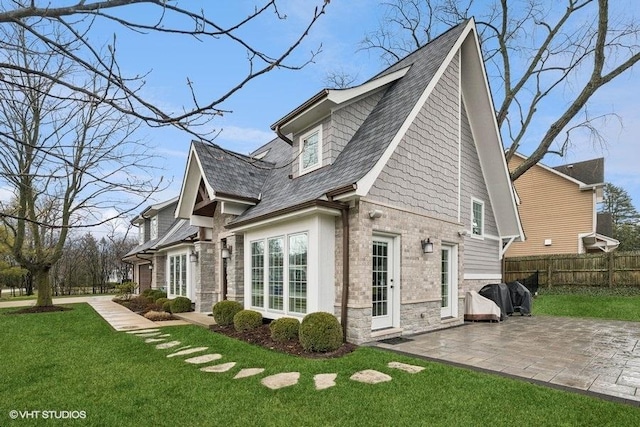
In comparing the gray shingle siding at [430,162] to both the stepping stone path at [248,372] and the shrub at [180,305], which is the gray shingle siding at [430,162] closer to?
the stepping stone path at [248,372]

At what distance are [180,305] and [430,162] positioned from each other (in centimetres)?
963

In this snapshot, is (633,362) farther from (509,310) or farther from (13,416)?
(13,416)

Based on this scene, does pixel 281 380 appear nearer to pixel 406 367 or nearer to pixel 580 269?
pixel 406 367

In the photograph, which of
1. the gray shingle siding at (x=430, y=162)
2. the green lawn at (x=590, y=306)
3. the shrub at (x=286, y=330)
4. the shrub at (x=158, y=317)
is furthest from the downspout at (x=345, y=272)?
the green lawn at (x=590, y=306)

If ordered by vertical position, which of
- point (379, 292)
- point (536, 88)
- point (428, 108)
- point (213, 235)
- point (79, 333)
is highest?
point (536, 88)

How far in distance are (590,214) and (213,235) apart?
18730 millimetres

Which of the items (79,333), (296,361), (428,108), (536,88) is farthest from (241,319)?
(536,88)

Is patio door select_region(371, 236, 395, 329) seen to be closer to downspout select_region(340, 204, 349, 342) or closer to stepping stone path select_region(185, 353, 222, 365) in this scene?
downspout select_region(340, 204, 349, 342)

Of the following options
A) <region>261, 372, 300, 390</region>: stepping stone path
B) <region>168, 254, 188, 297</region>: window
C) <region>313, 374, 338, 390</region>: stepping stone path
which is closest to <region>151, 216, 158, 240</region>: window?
<region>168, 254, 188, 297</region>: window

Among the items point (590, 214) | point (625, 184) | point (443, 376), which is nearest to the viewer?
point (443, 376)

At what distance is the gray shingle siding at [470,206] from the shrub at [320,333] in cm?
636

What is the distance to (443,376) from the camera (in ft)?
16.9

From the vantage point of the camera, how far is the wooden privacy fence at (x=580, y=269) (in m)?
14.3

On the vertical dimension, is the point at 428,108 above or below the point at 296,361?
above
